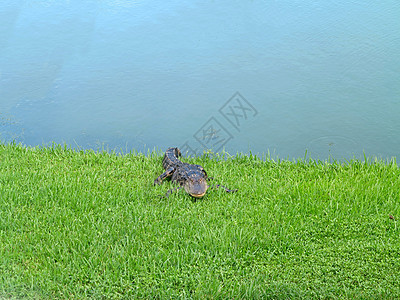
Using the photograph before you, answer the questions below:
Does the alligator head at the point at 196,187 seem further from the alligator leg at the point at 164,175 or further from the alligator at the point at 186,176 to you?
the alligator leg at the point at 164,175

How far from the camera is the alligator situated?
233 inches

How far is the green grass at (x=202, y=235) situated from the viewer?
14.7ft

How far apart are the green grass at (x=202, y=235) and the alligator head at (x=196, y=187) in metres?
0.11

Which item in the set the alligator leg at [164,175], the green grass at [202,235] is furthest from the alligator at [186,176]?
the green grass at [202,235]

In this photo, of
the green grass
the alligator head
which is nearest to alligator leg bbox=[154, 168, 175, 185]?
the green grass

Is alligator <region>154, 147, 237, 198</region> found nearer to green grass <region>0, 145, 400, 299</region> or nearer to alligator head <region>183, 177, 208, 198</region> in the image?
alligator head <region>183, 177, 208, 198</region>

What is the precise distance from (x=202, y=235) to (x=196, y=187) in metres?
0.96

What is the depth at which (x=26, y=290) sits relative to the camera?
4.40 m

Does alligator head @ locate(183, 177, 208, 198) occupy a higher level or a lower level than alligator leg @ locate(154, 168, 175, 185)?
lower

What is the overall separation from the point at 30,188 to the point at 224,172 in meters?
2.70

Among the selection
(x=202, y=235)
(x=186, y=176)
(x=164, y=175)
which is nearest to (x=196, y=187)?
(x=186, y=176)

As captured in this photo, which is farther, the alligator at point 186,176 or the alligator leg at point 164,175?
the alligator leg at point 164,175

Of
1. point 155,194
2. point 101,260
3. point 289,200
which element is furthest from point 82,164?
point 289,200

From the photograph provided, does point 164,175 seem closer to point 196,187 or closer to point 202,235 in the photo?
point 196,187
